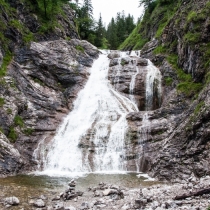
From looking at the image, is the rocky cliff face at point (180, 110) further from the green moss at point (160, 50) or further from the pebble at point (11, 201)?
the pebble at point (11, 201)

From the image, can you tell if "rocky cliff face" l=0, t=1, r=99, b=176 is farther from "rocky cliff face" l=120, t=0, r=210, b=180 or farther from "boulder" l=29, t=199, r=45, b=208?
"rocky cliff face" l=120, t=0, r=210, b=180

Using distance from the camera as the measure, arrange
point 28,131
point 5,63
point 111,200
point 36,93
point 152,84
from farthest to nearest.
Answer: point 152,84
point 5,63
point 36,93
point 28,131
point 111,200

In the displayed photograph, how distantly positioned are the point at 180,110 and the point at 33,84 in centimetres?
1710

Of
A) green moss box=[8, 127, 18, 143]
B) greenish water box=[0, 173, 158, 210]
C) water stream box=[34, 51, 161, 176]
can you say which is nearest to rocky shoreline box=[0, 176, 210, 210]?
greenish water box=[0, 173, 158, 210]

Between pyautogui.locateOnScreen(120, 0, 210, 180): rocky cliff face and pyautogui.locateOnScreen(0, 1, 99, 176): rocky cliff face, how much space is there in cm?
900

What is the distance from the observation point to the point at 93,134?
2617 centimetres

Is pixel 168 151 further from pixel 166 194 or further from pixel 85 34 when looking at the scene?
pixel 85 34

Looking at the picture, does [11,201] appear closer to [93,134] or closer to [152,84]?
[93,134]

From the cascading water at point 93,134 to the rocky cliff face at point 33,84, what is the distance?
55.1 inches

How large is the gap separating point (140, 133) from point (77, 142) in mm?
5943

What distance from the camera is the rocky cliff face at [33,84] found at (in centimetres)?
2450

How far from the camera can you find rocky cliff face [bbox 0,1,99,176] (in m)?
24.5

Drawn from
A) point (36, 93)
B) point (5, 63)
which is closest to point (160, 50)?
point (36, 93)

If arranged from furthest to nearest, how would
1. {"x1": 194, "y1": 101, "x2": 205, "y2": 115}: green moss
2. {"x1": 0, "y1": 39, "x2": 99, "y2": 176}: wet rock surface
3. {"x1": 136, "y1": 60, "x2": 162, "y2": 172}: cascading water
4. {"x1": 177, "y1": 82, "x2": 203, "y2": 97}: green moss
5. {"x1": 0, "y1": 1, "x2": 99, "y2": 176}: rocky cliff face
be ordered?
{"x1": 177, "y1": 82, "x2": 203, "y2": 97}: green moss, {"x1": 136, "y1": 60, "x2": 162, "y2": 172}: cascading water, {"x1": 0, "y1": 1, "x2": 99, "y2": 176}: rocky cliff face, {"x1": 0, "y1": 39, "x2": 99, "y2": 176}: wet rock surface, {"x1": 194, "y1": 101, "x2": 205, "y2": 115}: green moss
